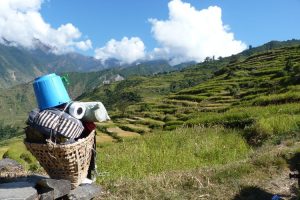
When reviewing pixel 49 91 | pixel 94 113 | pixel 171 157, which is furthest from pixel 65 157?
pixel 171 157

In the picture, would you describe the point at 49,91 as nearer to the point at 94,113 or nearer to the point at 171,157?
the point at 94,113

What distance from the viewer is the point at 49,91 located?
5984mm

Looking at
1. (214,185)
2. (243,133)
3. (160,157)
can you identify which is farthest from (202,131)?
(214,185)

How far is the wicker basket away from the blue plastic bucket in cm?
58

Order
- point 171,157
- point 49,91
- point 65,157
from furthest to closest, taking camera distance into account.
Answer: point 171,157 < point 49,91 < point 65,157

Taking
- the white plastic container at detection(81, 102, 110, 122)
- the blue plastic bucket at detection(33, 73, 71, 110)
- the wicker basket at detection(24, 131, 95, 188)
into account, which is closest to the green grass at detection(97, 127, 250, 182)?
the wicker basket at detection(24, 131, 95, 188)

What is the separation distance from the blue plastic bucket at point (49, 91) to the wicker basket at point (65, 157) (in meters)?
0.58

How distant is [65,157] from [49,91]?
0.93 metres

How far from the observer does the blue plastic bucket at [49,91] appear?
19.5 ft

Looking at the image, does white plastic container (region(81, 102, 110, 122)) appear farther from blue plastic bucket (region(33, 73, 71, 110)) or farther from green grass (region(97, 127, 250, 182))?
A: green grass (region(97, 127, 250, 182))

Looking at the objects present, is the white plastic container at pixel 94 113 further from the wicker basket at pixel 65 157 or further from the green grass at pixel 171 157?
the green grass at pixel 171 157

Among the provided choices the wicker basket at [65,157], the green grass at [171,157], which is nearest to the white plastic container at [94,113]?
the wicker basket at [65,157]

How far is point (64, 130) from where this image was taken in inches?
223

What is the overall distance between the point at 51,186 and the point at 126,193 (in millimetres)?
1352
